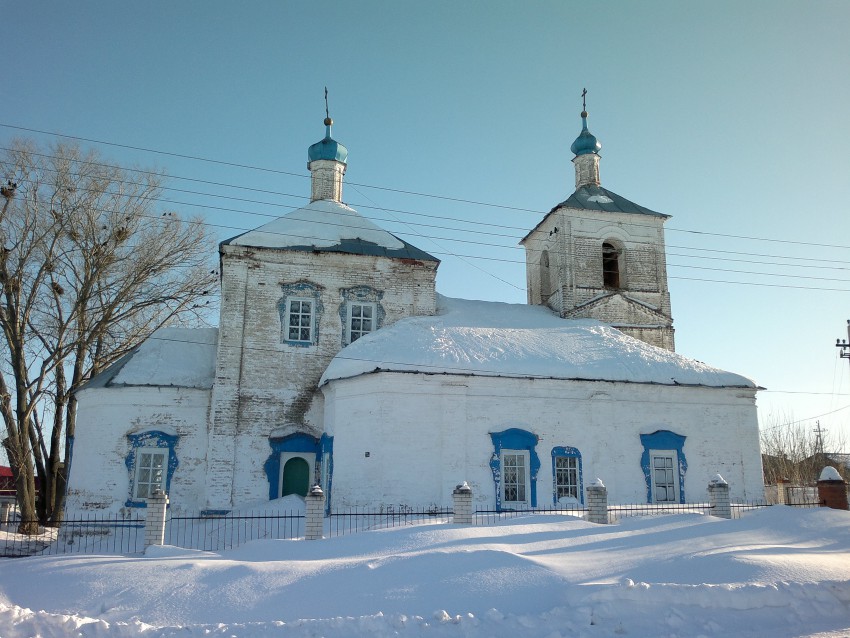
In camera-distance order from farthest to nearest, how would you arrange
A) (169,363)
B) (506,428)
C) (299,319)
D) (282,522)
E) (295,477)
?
(299,319) < (169,363) < (295,477) < (506,428) < (282,522)

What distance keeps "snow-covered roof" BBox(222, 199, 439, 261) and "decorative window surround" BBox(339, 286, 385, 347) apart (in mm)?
1079

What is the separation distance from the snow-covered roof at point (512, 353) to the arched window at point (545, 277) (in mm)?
3995

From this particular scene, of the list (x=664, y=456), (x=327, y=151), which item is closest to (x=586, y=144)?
(x=327, y=151)

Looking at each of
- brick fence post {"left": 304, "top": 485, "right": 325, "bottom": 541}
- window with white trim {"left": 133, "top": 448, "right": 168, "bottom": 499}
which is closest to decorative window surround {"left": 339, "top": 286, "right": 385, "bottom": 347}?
window with white trim {"left": 133, "top": 448, "right": 168, "bottom": 499}

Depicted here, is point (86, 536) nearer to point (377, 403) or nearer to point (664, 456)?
point (377, 403)

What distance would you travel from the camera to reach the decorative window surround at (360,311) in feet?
61.2

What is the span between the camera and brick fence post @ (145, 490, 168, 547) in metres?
11.7

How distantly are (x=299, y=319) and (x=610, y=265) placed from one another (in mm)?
11089

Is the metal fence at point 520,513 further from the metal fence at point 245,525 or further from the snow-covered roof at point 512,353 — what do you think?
the snow-covered roof at point 512,353

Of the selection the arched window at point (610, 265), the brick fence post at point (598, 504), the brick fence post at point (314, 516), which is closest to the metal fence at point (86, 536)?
the brick fence post at point (314, 516)

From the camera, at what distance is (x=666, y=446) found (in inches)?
689

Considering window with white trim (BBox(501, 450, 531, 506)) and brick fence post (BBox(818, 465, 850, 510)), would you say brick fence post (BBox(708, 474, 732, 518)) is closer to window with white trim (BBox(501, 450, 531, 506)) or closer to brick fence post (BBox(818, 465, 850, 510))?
brick fence post (BBox(818, 465, 850, 510))

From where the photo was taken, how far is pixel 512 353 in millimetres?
17391

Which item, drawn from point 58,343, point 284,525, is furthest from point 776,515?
point 58,343
